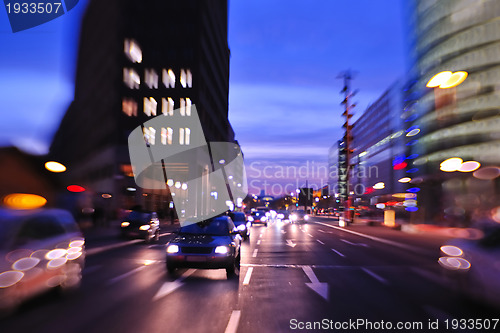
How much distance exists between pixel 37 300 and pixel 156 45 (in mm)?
47023

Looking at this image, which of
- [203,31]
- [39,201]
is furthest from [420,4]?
[39,201]

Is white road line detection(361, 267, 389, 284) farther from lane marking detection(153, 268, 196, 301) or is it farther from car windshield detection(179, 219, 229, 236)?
lane marking detection(153, 268, 196, 301)

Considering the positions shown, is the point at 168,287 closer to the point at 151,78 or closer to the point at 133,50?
the point at 151,78

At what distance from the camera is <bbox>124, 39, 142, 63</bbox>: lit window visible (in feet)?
160

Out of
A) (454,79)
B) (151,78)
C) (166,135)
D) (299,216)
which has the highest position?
(151,78)

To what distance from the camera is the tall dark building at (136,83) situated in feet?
154

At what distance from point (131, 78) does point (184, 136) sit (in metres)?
9.37

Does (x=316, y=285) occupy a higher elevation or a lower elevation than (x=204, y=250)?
lower

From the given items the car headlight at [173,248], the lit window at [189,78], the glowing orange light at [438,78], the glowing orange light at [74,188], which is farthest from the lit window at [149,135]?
the car headlight at [173,248]

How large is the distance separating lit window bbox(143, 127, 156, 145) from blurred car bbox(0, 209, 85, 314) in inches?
1536

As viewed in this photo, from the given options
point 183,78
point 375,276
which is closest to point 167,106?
point 183,78

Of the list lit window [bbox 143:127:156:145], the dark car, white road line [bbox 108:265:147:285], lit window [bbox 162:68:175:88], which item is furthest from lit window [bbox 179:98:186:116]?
the dark car

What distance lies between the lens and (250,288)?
29.7 feet

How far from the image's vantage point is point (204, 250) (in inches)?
405
